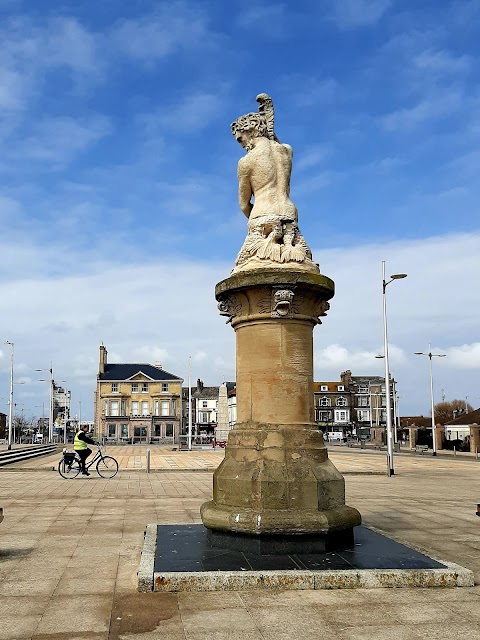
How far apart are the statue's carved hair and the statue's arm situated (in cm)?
45

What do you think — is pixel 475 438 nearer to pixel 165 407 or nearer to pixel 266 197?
pixel 266 197

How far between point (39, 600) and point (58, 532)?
13.4ft

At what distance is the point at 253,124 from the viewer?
30.1 ft

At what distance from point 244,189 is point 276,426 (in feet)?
11.4

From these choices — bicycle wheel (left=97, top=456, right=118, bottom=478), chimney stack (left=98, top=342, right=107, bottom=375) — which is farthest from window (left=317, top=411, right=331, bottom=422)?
bicycle wheel (left=97, top=456, right=118, bottom=478)

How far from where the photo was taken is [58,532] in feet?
32.4

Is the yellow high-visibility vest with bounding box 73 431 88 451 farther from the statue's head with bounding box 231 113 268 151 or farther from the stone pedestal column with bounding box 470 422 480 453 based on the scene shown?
the stone pedestal column with bounding box 470 422 480 453

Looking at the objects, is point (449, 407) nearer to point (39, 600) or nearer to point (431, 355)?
point (431, 355)

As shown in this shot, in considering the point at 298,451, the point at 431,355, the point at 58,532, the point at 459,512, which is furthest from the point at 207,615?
the point at 431,355

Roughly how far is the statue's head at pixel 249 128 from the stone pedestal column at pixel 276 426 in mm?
2175

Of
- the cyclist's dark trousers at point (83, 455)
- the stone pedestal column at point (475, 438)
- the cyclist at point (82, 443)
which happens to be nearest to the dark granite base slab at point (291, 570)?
the cyclist at point (82, 443)

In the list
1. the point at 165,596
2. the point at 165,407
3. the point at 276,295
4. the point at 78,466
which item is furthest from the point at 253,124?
the point at 165,407

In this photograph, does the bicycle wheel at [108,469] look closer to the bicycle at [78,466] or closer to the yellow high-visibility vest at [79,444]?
the bicycle at [78,466]

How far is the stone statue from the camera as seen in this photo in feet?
28.0
